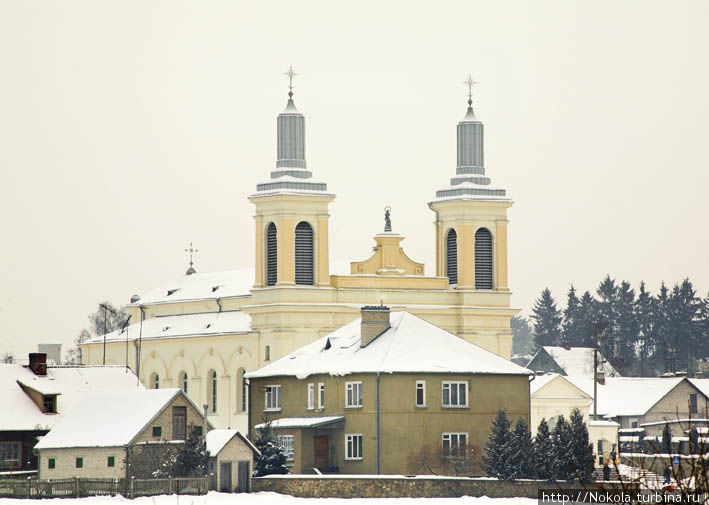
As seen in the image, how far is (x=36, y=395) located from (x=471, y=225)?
36.0 m

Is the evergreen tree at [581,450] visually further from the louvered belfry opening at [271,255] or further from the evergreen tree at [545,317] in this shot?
the evergreen tree at [545,317]

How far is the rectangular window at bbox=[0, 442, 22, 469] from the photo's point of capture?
263 ft

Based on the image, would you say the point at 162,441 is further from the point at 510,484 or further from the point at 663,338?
the point at 663,338

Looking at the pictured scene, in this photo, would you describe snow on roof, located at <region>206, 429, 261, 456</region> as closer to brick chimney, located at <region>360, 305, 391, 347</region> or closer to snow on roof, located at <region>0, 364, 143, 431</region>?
brick chimney, located at <region>360, 305, 391, 347</region>

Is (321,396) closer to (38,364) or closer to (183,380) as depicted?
(38,364)

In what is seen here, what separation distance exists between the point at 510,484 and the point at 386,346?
10.2 metres

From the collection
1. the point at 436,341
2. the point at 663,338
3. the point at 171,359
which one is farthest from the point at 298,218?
the point at 663,338

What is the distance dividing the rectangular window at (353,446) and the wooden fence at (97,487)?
24.3ft

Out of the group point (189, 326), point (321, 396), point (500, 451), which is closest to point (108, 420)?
point (321, 396)

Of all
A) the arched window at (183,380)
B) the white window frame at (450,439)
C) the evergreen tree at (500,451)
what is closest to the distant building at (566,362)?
→ the arched window at (183,380)

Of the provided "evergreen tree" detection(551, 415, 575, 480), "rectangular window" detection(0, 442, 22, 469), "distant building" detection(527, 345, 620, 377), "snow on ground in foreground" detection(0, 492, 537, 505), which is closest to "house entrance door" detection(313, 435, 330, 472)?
"snow on ground in foreground" detection(0, 492, 537, 505)

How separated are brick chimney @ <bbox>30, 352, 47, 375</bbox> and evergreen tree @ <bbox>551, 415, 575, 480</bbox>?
2384 cm

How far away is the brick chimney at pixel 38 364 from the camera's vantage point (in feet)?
281

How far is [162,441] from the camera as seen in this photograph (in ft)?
247
